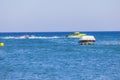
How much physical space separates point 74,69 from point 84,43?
2088 inches

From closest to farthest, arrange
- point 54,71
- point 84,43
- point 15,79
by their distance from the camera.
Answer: point 15,79
point 54,71
point 84,43

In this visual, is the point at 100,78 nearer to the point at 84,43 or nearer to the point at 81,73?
the point at 81,73

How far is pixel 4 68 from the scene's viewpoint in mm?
52844

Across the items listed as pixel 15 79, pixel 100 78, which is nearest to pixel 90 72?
pixel 100 78

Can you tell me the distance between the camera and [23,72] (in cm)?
4825

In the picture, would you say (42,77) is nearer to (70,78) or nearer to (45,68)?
(70,78)

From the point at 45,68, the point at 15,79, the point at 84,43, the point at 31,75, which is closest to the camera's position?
the point at 15,79

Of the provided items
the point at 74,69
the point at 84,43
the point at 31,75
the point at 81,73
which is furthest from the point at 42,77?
the point at 84,43

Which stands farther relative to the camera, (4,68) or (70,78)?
(4,68)

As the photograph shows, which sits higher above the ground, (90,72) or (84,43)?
(90,72)

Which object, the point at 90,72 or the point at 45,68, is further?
the point at 45,68

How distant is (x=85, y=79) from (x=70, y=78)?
5.01 ft

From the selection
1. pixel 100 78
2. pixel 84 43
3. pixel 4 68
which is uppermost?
pixel 100 78

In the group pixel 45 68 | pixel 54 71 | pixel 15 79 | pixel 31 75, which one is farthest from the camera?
pixel 45 68
